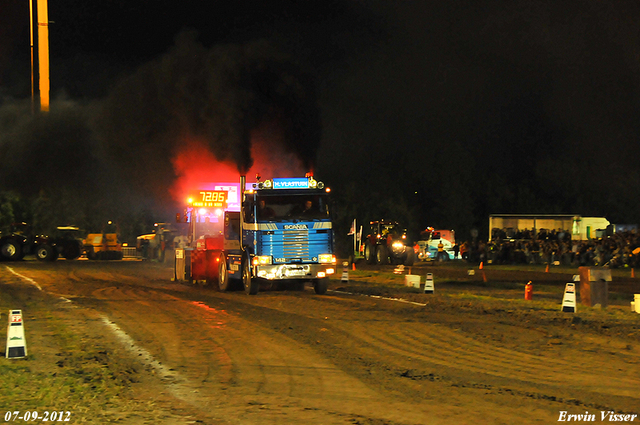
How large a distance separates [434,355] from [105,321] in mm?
7290

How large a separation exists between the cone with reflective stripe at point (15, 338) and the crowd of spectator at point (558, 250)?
29393mm

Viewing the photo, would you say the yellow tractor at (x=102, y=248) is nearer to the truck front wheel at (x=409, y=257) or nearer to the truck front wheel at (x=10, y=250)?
the truck front wheel at (x=10, y=250)

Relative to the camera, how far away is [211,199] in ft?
80.9

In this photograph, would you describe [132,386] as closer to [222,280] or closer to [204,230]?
[222,280]

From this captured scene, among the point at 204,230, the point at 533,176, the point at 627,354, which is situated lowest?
the point at 627,354

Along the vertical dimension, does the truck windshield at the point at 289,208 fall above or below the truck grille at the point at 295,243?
above

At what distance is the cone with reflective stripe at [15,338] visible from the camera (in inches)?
385

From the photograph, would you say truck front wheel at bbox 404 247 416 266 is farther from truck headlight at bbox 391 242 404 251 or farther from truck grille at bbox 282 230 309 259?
truck grille at bbox 282 230 309 259

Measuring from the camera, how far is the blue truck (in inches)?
762

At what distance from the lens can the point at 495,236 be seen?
44.2 m

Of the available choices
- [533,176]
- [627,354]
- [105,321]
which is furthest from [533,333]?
[533,176]

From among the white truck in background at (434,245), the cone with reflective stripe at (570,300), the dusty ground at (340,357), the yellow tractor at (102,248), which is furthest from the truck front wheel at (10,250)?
the cone with reflective stripe at (570,300)

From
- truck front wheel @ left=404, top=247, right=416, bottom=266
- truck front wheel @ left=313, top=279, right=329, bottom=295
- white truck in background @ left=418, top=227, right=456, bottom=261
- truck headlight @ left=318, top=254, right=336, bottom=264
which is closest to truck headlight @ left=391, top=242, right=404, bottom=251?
truck front wheel @ left=404, top=247, right=416, bottom=266

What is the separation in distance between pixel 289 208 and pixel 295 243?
101 centimetres
